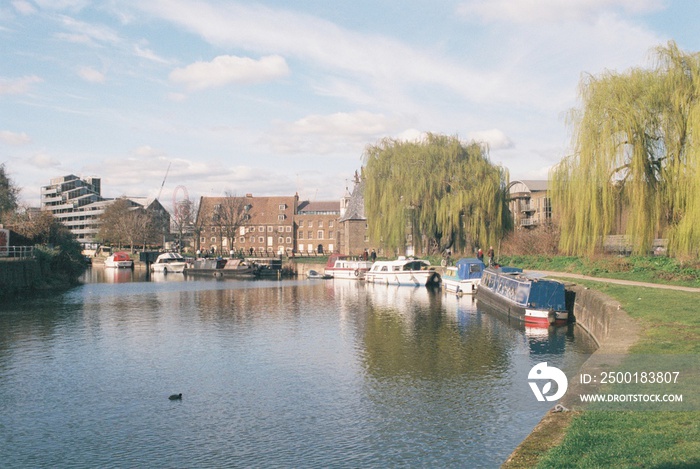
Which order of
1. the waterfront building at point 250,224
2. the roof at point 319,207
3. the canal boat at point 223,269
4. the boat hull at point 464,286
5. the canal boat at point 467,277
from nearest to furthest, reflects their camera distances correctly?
the boat hull at point 464,286 → the canal boat at point 467,277 → the canal boat at point 223,269 → the waterfront building at point 250,224 → the roof at point 319,207

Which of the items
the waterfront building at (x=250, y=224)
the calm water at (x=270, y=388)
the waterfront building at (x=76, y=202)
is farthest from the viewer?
the waterfront building at (x=76, y=202)

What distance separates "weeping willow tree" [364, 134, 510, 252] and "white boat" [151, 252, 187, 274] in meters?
33.9

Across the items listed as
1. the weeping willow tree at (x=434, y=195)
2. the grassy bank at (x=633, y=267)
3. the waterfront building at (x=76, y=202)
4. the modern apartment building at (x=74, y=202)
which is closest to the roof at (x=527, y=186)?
the weeping willow tree at (x=434, y=195)

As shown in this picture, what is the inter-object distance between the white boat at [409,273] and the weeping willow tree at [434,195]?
366 cm

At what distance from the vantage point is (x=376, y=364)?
20719mm

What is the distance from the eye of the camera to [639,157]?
3244 cm

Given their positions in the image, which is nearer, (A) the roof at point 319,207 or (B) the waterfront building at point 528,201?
(B) the waterfront building at point 528,201

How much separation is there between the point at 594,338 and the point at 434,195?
110 ft

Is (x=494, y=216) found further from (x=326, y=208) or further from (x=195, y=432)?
(x=326, y=208)

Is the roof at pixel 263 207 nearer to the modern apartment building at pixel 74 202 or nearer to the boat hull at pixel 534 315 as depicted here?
the modern apartment building at pixel 74 202

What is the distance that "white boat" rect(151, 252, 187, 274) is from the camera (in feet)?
277

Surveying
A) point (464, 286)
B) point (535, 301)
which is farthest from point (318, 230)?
point (535, 301)

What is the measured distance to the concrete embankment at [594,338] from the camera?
9697mm

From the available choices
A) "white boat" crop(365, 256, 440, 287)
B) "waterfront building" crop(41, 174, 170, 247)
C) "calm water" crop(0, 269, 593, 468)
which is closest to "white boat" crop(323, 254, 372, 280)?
"white boat" crop(365, 256, 440, 287)
